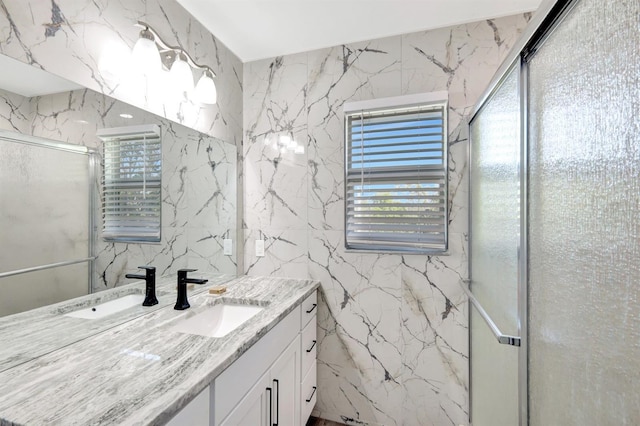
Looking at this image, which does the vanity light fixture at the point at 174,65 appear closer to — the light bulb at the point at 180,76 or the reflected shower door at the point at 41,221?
the light bulb at the point at 180,76

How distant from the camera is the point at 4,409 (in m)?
0.63

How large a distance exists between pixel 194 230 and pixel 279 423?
113 cm

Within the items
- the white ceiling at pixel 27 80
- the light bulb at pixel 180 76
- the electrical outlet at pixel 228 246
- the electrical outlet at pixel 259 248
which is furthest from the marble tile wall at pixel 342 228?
the white ceiling at pixel 27 80

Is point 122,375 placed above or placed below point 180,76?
below

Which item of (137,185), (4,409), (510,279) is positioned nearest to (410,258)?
(510,279)

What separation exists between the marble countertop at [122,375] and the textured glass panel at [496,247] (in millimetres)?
940

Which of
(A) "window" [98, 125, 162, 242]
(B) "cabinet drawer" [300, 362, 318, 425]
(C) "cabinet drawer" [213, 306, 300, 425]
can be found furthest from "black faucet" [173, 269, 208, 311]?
(B) "cabinet drawer" [300, 362, 318, 425]

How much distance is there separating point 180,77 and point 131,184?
676 millimetres

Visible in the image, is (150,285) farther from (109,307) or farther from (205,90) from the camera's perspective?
(205,90)

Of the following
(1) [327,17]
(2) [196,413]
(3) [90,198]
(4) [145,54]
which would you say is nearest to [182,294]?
(3) [90,198]

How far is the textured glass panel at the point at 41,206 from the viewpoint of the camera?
832 mm

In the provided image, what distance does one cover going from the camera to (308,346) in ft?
5.57

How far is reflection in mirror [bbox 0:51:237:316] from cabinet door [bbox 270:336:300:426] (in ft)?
2.53

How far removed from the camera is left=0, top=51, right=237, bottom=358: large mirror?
84 centimetres
